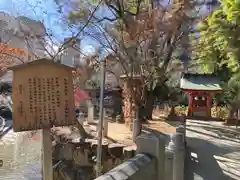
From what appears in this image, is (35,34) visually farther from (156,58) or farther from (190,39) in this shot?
(190,39)

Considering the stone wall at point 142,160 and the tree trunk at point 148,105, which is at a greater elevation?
the tree trunk at point 148,105

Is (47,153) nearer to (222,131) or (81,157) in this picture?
(81,157)

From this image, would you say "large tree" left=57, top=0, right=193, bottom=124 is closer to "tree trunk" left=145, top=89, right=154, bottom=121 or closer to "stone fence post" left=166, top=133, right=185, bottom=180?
"tree trunk" left=145, top=89, right=154, bottom=121

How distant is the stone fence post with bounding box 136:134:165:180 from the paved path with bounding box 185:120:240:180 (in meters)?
1.37

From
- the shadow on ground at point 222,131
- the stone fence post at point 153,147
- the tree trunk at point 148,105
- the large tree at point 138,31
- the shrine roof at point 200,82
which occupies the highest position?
the large tree at point 138,31

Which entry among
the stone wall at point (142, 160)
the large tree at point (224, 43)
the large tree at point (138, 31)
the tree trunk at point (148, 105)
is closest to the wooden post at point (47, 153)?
the stone wall at point (142, 160)

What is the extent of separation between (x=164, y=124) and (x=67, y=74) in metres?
11.4

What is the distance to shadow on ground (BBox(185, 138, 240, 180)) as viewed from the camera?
20.7 feet

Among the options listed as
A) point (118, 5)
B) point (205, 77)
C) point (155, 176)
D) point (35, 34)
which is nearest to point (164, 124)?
point (205, 77)

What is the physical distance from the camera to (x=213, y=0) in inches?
588

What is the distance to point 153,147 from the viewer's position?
16.3 feet

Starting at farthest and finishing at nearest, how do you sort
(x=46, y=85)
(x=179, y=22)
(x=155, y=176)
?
(x=179, y=22) < (x=155, y=176) < (x=46, y=85)

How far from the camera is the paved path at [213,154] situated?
21.2ft

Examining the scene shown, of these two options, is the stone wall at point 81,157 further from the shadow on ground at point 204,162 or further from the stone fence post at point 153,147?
the stone fence post at point 153,147
